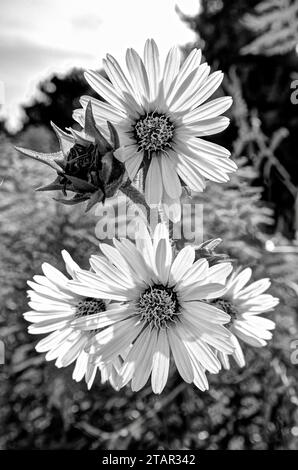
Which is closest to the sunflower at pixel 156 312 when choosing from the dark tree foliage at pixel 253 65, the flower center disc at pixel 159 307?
the flower center disc at pixel 159 307

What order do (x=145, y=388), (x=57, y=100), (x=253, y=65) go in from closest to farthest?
(x=145, y=388)
(x=253, y=65)
(x=57, y=100)

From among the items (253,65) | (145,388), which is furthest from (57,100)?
(145,388)

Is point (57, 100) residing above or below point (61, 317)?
above

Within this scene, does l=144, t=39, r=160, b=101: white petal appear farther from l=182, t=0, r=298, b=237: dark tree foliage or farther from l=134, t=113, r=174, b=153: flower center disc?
l=182, t=0, r=298, b=237: dark tree foliage

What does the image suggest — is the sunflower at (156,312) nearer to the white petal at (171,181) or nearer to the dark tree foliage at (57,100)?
the white petal at (171,181)

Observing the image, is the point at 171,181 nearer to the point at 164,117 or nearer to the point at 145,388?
the point at 164,117

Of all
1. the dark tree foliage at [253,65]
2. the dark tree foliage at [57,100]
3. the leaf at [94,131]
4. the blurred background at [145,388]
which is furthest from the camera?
the dark tree foliage at [57,100]

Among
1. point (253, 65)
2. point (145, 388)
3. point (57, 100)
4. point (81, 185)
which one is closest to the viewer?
point (81, 185)

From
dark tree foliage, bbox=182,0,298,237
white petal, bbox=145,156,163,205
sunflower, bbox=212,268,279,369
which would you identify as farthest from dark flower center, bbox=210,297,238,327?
dark tree foliage, bbox=182,0,298,237

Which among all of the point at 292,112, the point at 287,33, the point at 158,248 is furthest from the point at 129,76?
the point at 292,112
